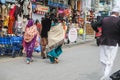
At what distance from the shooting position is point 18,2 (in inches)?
848

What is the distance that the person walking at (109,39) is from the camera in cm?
913

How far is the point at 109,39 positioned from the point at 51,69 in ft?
12.2

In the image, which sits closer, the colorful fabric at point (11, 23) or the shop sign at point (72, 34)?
the colorful fabric at point (11, 23)

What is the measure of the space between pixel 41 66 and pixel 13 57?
7.62 ft

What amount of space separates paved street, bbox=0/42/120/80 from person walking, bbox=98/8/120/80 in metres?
1.67

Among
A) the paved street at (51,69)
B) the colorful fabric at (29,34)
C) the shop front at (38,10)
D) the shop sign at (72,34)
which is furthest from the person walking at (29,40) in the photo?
the shop front at (38,10)

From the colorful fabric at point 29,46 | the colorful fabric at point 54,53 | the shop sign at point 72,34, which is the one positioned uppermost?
the colorful fabric at point 29,46

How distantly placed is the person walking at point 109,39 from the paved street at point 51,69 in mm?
1675

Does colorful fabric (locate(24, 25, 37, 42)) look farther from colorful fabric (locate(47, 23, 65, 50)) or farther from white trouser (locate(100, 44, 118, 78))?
white trouser (locate(100, 44, 118, 78))

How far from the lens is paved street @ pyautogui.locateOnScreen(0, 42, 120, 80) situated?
10.9 m

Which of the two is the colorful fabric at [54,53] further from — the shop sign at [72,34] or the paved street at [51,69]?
the shop sign at [72,34]

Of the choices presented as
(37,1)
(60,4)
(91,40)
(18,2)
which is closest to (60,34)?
(18,2)

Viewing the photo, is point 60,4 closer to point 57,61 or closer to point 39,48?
point 39,48

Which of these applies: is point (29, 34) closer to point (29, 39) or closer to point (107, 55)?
point (29, 39)
